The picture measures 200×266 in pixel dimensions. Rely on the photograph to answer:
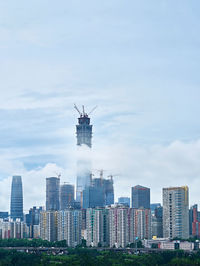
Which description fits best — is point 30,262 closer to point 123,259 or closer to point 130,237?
point 123,259

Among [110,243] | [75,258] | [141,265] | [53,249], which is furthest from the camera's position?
[110,243]

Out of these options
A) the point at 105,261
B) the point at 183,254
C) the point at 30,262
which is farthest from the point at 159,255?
the point at 30,262

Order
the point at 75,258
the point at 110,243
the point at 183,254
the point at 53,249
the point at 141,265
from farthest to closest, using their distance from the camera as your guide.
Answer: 1. the point at 110,243
2. the point at 53,249
3. the point at 183,254
4. the point at 75,258
5. the point at 141,265

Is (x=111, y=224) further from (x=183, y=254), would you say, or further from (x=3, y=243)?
(x=183, y=254)

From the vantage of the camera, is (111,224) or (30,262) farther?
(111,224)

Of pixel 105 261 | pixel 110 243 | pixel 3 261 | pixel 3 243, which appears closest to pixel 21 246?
pixel 3 243

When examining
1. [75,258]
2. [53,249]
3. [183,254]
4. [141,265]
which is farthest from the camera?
[53,249]
